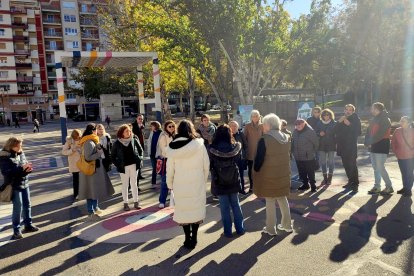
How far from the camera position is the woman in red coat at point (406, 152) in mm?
7152

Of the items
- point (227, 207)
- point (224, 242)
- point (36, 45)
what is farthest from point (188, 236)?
point (36, 45)

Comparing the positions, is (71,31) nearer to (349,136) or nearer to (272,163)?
(349,136)

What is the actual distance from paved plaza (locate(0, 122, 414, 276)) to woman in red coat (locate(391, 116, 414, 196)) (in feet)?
1.25

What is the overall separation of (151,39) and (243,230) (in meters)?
24.3

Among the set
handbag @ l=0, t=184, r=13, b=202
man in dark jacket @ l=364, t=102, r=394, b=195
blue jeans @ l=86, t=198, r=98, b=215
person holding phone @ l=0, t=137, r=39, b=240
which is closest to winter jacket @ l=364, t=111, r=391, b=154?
man in dark jacket @ l=364, t=102, r=394, b=195

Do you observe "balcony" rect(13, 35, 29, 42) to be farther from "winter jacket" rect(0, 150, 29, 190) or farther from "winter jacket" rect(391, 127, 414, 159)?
"winter jacket" rect(391, 127, 414, 159)

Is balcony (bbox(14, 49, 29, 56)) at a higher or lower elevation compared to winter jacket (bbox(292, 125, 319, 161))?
higher

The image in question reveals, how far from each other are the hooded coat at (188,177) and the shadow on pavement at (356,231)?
190 centimetres

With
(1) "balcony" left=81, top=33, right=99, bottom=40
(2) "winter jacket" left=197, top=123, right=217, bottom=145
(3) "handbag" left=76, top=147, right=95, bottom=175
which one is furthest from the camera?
(1) "balcony" left=81, top=33, right=99, bottom=40

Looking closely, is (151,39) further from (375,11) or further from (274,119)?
(274,119)

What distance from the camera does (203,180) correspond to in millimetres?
5094

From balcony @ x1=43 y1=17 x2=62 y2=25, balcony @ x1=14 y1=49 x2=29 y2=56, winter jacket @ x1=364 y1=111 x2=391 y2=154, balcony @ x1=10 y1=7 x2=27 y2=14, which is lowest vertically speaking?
winter jacket @ x1=364 y1=111 x2=391 y2=154

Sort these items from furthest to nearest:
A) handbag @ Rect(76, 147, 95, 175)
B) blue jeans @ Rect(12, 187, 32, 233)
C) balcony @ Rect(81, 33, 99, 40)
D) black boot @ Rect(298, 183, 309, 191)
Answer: balcony @ Rect(81, 33, 99, 40)
black boot @ Rect(298, 183, 309, 191)
handbag @ Rect(76, 147, 95, 175)
blue jeans @ Rect(12, 187, 32, 233)

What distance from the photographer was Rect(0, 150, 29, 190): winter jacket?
223 inches
